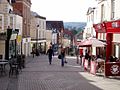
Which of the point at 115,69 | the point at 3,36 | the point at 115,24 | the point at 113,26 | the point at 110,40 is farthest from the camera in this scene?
the point at 3,36

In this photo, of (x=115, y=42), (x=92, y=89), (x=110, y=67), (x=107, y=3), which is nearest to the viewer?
(x=92, y=89)

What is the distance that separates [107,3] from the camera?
32688 mm

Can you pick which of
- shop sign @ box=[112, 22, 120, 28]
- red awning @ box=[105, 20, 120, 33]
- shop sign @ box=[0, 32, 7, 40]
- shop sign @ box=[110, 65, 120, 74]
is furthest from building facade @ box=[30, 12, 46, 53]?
shop sign @ box=[110, 65, 120, 74]

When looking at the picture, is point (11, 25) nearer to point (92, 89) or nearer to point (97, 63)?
point (97, 63)

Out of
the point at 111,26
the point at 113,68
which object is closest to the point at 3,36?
the point at 111,26

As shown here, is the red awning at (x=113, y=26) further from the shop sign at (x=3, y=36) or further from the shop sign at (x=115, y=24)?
the shop sign at (x=3, y=36)

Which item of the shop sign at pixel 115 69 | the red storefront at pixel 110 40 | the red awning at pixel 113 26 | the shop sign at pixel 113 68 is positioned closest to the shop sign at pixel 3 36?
the red storefront at pixel 110 40

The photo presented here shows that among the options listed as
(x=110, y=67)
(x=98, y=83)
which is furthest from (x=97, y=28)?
(x=98, y=83)

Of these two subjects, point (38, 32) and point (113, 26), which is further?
point (38, 32)

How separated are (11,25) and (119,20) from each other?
61.1ft

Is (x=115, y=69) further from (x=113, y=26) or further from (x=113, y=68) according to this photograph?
(x=113, y=26)

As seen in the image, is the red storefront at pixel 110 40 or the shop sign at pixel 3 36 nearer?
the red storefront at pixel 110 40

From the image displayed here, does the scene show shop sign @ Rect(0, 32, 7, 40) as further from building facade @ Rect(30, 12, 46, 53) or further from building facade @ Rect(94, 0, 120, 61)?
building facade @ Rect(30, 12, 46, 53)

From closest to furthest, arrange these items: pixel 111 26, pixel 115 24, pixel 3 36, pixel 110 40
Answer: pixel 115 24 → pixel 111 26 → pixel 110 40 → pixel 3 36
